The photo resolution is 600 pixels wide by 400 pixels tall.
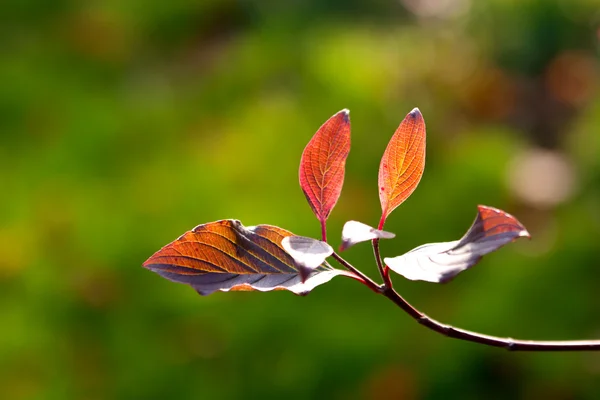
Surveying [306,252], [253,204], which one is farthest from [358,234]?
[253,204]

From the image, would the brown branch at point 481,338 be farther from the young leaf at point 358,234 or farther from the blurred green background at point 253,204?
the blurred green background at point 253,204

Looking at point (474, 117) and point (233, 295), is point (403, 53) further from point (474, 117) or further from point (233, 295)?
point (233, 295)

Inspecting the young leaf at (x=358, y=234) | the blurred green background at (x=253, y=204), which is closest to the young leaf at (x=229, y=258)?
the young leaf at (x=358, y=234)

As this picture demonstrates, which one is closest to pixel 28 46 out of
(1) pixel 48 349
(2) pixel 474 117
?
(1) pixel 48 349

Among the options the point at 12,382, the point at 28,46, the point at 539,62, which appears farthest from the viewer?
the point at 539,62

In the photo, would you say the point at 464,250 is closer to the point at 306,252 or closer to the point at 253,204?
the point at 306,252

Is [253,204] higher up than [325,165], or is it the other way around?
[325,165]
